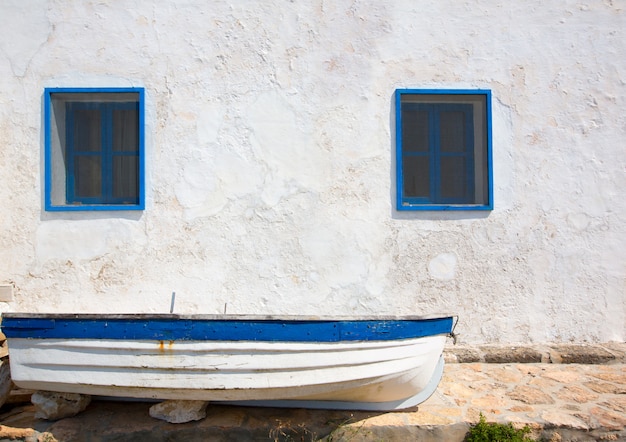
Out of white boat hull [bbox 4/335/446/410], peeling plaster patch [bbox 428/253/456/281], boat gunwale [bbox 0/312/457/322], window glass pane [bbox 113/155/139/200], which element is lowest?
white boat hull [bbox 4/335/446/410]

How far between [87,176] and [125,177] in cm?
37

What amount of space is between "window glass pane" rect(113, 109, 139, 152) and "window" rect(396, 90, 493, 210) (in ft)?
8.20

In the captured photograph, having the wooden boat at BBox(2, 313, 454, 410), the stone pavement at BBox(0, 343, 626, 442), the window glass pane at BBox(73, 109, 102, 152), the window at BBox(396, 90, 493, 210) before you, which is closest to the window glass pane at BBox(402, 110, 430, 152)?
the window at BBox(396, 90, 493, 210)

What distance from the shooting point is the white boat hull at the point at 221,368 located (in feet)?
12.0

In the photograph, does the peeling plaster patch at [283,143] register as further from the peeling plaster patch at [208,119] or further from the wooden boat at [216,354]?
the wooden boat at [216,354]

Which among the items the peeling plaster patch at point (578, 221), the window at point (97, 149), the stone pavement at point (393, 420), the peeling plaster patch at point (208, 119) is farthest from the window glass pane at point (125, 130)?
the peeling plaster patch at point (578, 221)

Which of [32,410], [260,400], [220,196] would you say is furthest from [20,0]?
[260,400]

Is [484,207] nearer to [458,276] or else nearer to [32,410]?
[458,276]

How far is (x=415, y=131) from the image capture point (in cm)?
523

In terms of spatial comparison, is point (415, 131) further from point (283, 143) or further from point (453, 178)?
point (283, 143)

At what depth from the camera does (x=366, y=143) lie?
5090mm

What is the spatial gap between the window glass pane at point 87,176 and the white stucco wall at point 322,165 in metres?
0.28

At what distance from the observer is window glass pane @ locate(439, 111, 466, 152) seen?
5.25 metres

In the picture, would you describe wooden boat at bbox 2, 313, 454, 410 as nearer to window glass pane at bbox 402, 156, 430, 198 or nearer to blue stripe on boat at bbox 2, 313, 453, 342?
blue stripe on boat at bbox 2, 313, 453, 342
